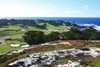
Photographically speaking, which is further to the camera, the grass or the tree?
the tree

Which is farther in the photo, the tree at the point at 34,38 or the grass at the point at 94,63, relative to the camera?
the tree at the point at 34,38

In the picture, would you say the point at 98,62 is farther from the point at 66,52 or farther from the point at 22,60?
the point at 22,60

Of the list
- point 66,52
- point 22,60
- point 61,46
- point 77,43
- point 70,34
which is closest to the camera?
point 22,60

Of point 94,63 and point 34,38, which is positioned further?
point 34,38

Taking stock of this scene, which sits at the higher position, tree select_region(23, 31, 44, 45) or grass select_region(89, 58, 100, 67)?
grass select_region(89, 58, 100, 67)

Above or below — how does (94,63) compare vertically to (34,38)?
above

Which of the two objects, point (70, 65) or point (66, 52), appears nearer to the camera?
point (70, 65)

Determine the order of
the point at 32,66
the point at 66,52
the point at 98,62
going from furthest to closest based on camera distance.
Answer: the point at 66,52, the point at 32,66, the point at 98,62

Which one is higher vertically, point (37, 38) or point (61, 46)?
point (61, 46)

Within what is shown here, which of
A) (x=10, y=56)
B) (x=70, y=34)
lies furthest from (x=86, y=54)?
(x=70, y=34)

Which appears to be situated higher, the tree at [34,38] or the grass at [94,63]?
the grass at [94,63]
